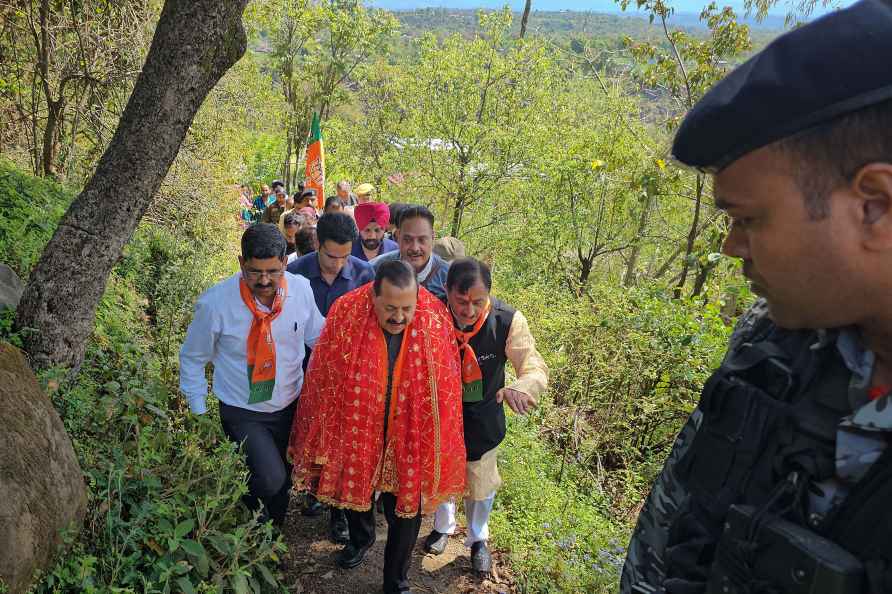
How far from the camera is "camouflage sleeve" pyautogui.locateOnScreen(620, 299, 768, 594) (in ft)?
4.06

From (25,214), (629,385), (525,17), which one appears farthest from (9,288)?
(525,17)

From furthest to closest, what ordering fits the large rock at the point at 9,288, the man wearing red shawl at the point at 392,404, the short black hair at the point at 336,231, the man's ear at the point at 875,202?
1. the short black hair at the point at 336,231
2. the large rock at the point at 9,288
3. the man wearing red shawl at the point at 392,404
4. the man's ear at the point at 875,202

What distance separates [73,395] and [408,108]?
12506 mm

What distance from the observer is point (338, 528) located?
417 centimetres

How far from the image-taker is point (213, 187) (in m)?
10.4

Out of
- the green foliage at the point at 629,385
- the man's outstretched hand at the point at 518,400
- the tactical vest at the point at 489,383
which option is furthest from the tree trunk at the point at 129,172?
the green foliage at the point at 629,385

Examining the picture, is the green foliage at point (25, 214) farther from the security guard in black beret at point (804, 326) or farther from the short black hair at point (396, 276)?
the security guard in black beret at point (804, 326)

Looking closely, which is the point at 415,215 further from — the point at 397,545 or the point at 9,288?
the point at 9,288

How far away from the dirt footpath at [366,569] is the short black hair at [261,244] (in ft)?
5.88

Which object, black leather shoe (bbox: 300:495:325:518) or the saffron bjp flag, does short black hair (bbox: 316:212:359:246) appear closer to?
black leather shoe (bbox: 300:495:325:518)

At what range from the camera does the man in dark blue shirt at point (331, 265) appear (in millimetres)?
4359

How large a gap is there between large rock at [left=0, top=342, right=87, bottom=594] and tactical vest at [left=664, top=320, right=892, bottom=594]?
2.27 metres

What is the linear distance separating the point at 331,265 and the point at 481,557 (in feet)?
7.45

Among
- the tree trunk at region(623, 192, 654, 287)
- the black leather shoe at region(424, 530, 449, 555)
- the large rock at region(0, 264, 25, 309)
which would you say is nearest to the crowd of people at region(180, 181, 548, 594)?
the black leather shoe at region(424, 530, 449, 555)
